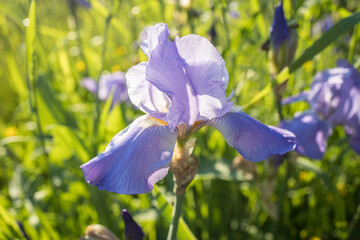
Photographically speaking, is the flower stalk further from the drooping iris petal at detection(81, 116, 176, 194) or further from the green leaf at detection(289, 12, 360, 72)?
the green leaf at detection(289, 12, 360, 72)

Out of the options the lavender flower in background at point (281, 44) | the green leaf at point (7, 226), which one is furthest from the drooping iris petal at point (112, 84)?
the lavender flower in background at point (281, 44)

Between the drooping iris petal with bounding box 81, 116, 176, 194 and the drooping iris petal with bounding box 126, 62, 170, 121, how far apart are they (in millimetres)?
85

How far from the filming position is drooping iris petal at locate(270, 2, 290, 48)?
0.92 meters

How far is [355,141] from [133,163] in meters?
0.87

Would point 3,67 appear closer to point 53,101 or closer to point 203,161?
point 53,101

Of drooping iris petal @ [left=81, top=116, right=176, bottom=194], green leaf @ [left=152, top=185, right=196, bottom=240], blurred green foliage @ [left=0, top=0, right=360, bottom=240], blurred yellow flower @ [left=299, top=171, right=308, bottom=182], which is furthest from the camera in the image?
blurred yellow flower @ [left=299, top=171, right=308, bottom=182]

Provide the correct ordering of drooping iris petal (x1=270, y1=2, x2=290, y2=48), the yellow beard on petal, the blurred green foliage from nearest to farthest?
the yellow beard on petal → drooping iris petal (x1=270, y1=2, x2=290, y2=48) → the blurred green foliage

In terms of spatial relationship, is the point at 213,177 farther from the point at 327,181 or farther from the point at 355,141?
the point at 355,141

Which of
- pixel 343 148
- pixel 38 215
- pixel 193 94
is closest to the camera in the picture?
pixel 193 94

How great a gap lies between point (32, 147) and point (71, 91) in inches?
16.9

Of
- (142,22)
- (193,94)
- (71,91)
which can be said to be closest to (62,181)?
(71,91)

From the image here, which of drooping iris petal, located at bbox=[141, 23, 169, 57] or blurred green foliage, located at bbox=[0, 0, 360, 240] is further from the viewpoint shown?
blurred green foliage, located at bbox=[0, 0, 360, 240]

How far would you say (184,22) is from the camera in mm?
1877

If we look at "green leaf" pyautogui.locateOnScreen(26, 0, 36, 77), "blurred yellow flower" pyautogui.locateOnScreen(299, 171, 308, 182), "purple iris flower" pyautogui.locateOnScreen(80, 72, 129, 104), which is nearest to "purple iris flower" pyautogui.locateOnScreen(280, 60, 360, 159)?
"blurred yellow flower" pyautogui.locateOnScreen(299, 171, 308, 182)
